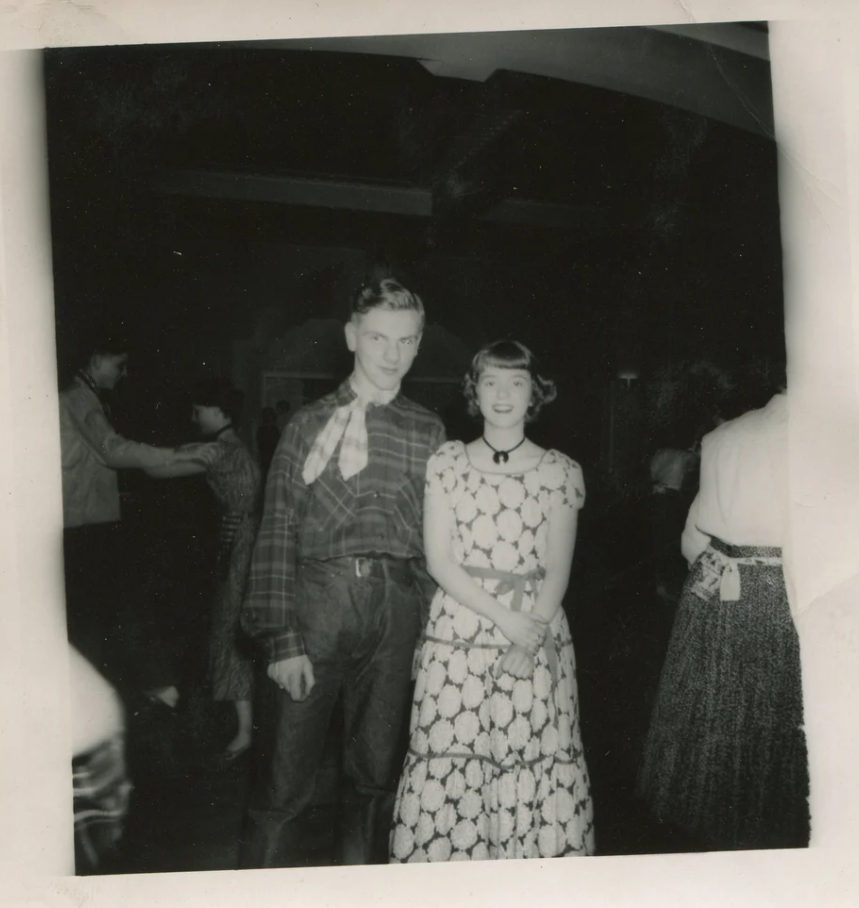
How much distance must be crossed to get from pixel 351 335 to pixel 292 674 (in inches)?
26.2

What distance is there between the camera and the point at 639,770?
1703 mm

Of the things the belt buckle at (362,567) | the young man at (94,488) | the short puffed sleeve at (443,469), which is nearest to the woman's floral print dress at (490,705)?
the short puffed sleeve at (443,469)

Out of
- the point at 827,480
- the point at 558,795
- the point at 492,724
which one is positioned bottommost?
the point at 558,795

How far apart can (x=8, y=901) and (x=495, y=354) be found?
54.7 inches

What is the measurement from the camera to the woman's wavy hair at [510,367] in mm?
1636

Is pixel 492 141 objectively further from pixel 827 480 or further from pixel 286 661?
pixel 286 661

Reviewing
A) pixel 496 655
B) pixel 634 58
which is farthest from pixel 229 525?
pixel 634 58

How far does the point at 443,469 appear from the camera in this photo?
166 cm

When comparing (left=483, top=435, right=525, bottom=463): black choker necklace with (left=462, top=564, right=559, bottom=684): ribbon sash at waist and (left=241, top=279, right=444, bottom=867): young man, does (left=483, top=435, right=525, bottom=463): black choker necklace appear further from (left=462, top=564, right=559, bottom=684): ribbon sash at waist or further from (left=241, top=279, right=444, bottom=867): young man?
(left=462, top=564, right=559, bottom=684): ribbon sash at waist

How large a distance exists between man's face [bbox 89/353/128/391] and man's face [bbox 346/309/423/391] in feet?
1.42

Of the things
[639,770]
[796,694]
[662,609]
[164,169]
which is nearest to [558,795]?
[639,770]

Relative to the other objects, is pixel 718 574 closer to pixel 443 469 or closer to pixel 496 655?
pixel 496 655

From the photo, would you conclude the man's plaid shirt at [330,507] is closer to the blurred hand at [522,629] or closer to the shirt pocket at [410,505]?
the shirt pocket at [410,505]

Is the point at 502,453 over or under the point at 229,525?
over
